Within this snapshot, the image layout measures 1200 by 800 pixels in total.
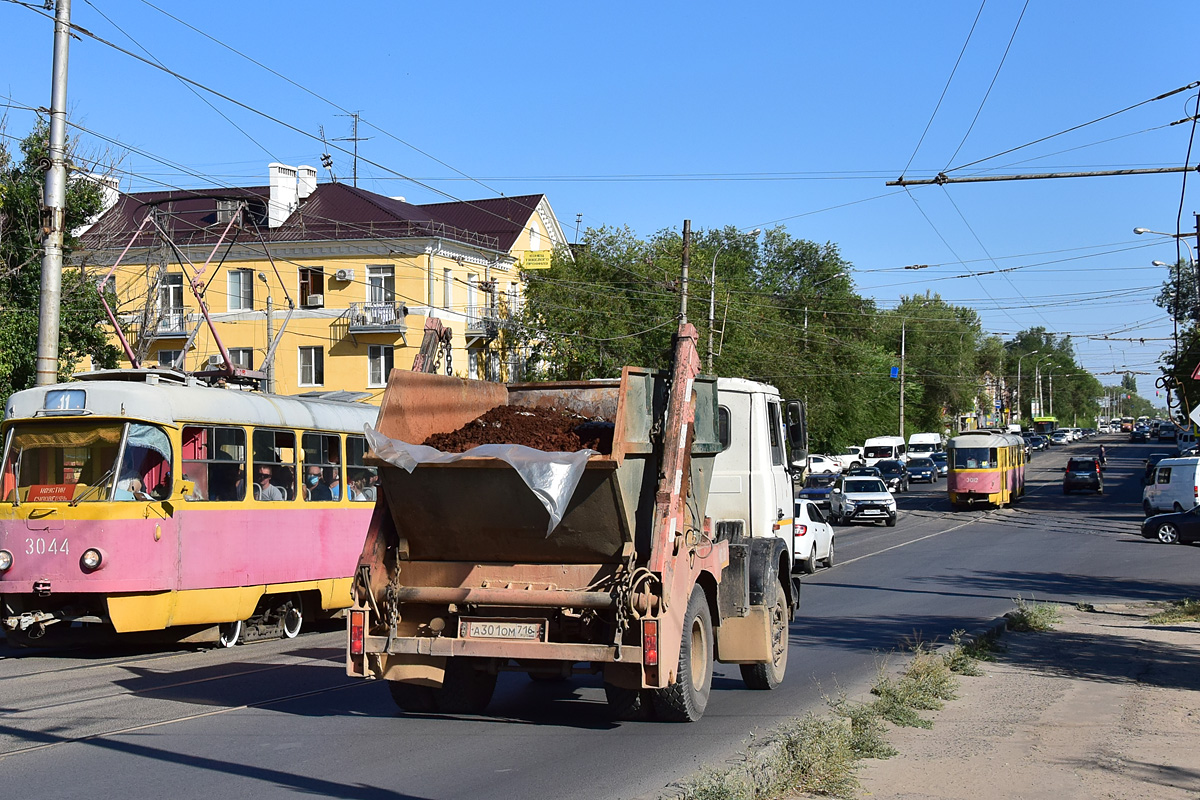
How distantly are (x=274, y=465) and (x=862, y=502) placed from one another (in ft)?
94.8

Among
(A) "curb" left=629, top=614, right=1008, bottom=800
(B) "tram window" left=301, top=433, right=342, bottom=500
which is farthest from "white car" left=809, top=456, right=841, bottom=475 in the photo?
(A) "curb" left=629, top=614, right=1008, bottom=800

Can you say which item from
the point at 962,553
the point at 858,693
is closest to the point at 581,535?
the point at 858,693

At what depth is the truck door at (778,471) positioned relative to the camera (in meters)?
12.1

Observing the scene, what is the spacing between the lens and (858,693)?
1006 cm

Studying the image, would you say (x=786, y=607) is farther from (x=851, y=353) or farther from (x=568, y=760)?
(x=851, y=353)

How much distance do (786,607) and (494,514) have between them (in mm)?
3732

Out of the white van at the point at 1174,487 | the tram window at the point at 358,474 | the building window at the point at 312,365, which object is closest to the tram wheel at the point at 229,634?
the tram window at the point at 358,474

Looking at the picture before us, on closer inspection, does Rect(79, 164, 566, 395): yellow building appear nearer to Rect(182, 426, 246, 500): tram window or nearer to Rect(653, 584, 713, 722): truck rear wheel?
Rect(182, 426, 246, 500): tram window

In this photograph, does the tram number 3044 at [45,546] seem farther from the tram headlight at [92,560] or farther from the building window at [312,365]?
the building window at [312,365]

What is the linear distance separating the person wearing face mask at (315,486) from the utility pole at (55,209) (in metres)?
3.55

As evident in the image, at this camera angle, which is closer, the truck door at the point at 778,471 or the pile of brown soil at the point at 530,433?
the pile of brown soil at the point at 530,433

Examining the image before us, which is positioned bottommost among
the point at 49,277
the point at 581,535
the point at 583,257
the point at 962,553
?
the point at 962,553

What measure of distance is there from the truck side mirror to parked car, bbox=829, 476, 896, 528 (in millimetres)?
27600

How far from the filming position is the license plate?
8.22m
